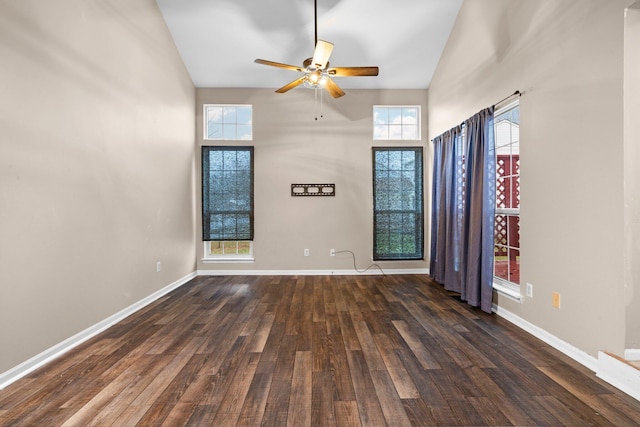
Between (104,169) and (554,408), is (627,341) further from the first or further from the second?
(104,169)

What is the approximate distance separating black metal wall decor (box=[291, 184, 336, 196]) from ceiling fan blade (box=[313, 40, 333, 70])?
2.17 meters

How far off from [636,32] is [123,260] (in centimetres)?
447

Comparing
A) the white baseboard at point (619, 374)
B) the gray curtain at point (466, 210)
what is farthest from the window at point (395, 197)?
the white baseboard at point (619, 374)

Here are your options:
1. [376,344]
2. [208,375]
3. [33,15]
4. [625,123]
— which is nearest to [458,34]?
[625,123]

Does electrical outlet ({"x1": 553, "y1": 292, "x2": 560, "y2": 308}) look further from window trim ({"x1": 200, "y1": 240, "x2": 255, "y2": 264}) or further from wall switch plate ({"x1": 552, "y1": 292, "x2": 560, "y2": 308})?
window trim ({"x1": 200, "y1": 240, "x2": 255, "y2": 264})

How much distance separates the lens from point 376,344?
2.32 metres

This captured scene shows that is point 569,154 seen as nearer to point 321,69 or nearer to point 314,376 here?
point 321,69

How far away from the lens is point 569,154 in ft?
7.05

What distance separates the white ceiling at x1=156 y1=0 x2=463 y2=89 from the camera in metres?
3.62

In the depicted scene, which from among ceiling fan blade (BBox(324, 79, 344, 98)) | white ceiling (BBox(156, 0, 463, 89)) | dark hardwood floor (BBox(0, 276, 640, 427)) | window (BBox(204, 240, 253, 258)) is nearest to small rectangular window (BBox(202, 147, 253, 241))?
window (BBox(204, 240, 253, 258))

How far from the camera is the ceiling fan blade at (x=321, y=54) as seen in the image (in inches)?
99.0

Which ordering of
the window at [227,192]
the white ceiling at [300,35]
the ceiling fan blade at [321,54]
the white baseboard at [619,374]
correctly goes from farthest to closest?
1. the window at [227,192]
2. the white ceiling at [300,35]
3. the ceiling fan blade at [321,54]
4. the white baseboard at [619,374]

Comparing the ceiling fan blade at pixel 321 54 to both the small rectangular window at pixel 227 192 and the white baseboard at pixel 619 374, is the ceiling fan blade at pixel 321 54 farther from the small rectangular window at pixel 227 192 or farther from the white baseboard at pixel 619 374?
the white baseboard at pixel 619 374

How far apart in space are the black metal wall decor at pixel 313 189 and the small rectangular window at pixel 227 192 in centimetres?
75
